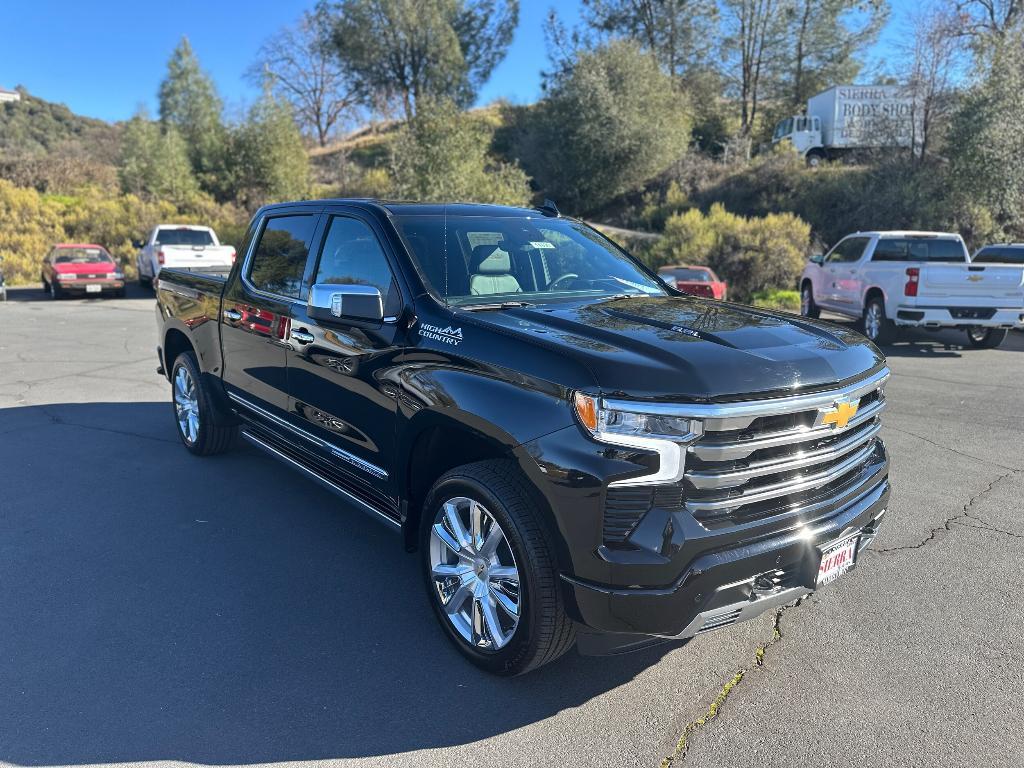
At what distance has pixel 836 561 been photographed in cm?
298

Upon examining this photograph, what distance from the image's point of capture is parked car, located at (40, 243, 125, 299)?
19391mm

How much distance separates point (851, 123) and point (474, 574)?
3481 centimetres

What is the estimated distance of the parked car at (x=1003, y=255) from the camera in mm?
15148

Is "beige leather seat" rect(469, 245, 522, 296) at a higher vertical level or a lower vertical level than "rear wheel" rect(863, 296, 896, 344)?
higher

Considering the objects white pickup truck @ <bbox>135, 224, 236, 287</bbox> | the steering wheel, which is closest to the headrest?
the steering wheel

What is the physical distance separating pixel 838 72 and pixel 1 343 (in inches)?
1763

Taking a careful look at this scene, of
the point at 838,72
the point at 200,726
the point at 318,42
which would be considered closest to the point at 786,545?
the point at 200,726

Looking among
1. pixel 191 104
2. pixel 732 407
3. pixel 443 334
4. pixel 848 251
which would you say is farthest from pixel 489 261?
pixel 191 104

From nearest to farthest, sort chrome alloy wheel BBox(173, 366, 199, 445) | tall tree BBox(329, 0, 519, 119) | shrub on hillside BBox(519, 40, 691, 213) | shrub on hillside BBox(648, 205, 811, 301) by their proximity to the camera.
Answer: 1. chrome alloy wheel BBox(173, 366, 199, 445)
2. shrub on hillside BBox(648, 205, 811, 301)
3. shrub on hillside BBox(519, 40, 691, 213)
4. tall tree BBox(329, 0, 519, 119)

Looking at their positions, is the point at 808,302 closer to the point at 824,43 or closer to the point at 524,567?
the point at 524,567

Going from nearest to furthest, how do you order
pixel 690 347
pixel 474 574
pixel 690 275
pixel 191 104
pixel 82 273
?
pixel 690 347 < pixel 474 574 < pixel 690 275 < pixel 82 273 < pixel 191 104

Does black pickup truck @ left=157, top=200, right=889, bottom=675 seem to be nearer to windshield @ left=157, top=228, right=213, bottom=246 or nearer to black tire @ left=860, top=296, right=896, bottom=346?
black tire @ left=860, top=296, right=896, bottom=346

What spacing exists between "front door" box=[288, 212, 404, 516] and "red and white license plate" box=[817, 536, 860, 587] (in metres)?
1.91

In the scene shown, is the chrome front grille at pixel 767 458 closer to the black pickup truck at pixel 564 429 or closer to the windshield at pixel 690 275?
the black pickup truck at pixel 564 429
